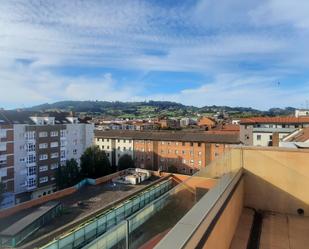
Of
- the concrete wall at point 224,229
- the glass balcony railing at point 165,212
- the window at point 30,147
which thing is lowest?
the window at point 30,147

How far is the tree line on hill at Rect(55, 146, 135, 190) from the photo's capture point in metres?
32.0

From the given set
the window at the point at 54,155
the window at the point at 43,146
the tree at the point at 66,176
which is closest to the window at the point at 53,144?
the window at the point at 43,146

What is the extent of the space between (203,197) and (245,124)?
111ft

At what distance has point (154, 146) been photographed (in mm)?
41844

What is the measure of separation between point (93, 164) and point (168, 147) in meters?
11.3

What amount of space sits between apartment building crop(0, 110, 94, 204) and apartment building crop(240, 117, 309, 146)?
21.1 m

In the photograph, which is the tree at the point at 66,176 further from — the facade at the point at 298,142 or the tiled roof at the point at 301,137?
the facade at the point at 298,142

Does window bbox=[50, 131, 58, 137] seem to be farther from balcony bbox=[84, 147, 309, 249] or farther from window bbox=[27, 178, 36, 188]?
balcony bbox=[84, 147, 309, 249]

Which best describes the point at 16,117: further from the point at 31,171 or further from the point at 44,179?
the point at 44,179

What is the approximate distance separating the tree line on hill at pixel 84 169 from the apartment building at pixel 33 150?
2063 millimetres

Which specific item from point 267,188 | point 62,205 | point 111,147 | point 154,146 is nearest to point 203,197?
point 267,188

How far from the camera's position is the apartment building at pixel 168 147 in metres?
38.0

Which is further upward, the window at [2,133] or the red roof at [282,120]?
the red roof at [282,120]

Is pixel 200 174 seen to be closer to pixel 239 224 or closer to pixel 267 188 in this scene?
pixel 239 224
